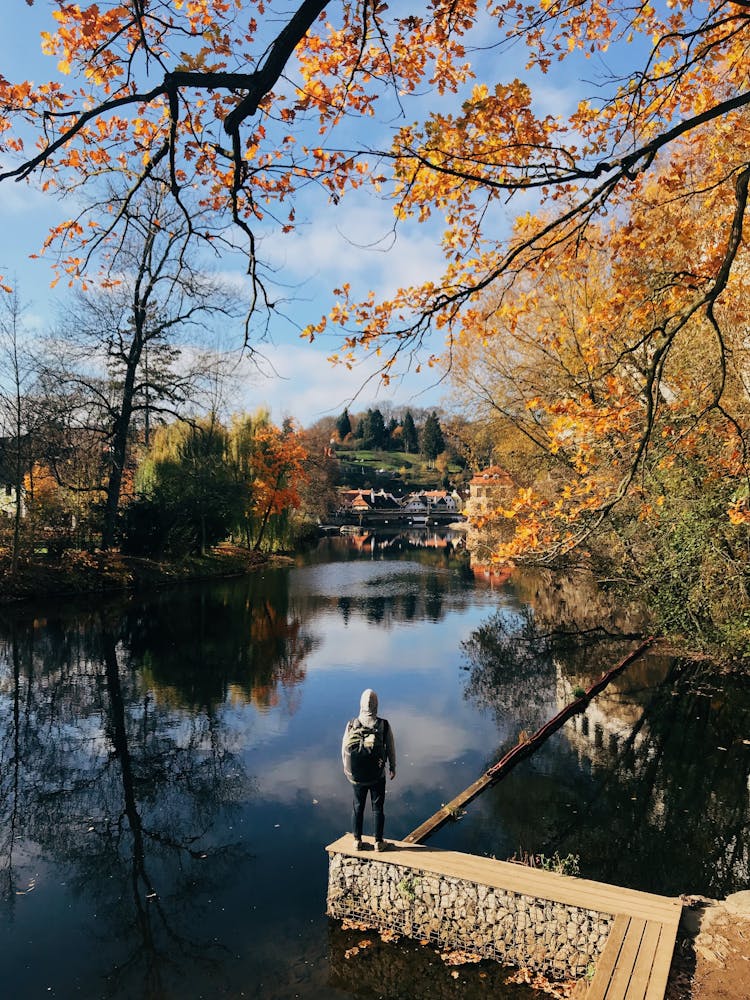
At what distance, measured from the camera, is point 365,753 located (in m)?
5.61

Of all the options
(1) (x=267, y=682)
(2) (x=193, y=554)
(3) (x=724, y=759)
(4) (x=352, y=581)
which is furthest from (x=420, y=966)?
(2) (x=193, y=554)

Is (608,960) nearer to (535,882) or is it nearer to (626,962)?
(626,962)

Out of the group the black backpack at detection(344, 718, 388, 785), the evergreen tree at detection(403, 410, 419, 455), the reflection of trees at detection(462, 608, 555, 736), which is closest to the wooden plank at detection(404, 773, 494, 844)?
the black backpack at detection(344, 718, 388, 785)

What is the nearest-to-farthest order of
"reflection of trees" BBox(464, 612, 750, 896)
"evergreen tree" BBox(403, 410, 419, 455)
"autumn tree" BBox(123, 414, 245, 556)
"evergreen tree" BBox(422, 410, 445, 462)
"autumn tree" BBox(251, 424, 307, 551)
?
"reflection of trees" BBox(464, 612, 750, 896) < "autumn tree" BBox(123, 414, 245, 556) < "autumn tree" BBox(251, 424, 307, 551) < "evergreen tree" BBox(422, 410, 445, 462) < "evergreen tree" BBox(403, 410, 419, 455)

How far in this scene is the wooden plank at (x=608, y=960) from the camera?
401 centimetres

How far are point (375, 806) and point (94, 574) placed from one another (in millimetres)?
18174

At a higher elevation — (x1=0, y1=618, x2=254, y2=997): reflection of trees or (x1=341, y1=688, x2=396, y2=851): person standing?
(x1=341, y1=688, x2=396, y2=851): person standing

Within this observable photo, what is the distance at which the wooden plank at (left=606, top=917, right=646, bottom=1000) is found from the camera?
4004mm

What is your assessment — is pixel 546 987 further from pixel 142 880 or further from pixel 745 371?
pixel 745 371

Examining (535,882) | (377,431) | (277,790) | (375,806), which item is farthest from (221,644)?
(377,431)

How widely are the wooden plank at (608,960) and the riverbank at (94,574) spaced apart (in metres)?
18.7

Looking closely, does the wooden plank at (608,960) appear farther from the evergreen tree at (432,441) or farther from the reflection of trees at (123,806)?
the evergreen tree at (432,441)

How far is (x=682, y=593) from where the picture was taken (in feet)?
40.0

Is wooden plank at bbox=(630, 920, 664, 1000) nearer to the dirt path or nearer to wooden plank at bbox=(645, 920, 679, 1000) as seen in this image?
wooden plank at bbox=(645, 920, 679, 1000)
